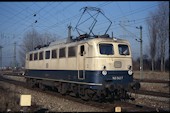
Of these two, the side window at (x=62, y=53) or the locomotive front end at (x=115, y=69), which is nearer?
the locomotive front end at (x=115, y=69)

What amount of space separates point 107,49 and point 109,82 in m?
1.81

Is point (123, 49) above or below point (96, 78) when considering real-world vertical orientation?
above

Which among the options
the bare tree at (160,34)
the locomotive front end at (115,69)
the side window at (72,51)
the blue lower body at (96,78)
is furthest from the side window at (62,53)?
the bare tree at (160,34)

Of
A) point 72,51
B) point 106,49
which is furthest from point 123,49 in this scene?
point 72,51

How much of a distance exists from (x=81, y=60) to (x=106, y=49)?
4.97ft

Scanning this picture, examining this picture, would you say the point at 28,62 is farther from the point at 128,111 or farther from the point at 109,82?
the point at 128,111

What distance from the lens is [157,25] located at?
2328 inches

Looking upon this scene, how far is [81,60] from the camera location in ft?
54.2

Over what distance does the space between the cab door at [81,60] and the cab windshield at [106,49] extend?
930 millimetres

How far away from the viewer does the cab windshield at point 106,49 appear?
52.1ft

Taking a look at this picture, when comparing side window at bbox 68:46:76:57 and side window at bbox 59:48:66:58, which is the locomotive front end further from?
side window at bbox 59:48:66:58

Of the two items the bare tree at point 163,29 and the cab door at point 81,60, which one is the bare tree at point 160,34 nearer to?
the bare tree at point 163,29

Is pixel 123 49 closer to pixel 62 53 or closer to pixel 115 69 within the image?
pixel 115 69

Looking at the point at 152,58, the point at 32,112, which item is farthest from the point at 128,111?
the point at 152,58
